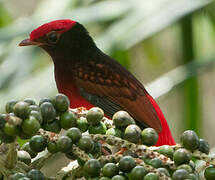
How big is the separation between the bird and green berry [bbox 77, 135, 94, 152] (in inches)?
74.2

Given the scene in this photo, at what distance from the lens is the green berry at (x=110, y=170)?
4.83 feet

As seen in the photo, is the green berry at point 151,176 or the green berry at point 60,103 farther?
the green berry at point 60,103

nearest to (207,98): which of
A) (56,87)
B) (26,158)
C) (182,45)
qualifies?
(182,45)

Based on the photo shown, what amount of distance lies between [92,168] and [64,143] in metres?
0.12

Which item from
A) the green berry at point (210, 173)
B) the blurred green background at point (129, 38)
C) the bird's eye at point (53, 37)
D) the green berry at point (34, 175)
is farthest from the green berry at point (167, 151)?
the bird's eye at point (53, 37)

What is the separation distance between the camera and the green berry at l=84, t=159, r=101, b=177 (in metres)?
1.50

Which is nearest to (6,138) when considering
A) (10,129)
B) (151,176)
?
(10,129)

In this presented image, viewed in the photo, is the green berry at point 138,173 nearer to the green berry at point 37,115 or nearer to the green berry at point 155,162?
the green berry at point 155,162

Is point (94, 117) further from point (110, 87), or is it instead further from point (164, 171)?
point (110, 87)

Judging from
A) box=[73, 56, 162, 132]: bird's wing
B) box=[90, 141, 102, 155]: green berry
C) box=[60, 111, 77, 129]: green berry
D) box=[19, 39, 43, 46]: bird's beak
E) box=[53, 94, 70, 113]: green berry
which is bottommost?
box=[90, 141, 102, 155]: green berry

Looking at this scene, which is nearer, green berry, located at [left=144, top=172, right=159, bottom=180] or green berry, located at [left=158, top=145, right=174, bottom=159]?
green berry, located at [left=144, top=172, right=159, bottom=180]

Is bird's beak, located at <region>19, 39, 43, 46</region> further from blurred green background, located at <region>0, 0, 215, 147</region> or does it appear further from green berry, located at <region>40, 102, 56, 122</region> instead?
green berry, located at <region>40, 102, 56, 122</region>

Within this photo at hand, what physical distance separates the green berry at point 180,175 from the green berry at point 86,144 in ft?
0.86

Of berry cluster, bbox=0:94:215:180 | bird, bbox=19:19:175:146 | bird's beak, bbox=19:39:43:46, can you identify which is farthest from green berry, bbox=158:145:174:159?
bird's beak, bbox=19:39:43:46
